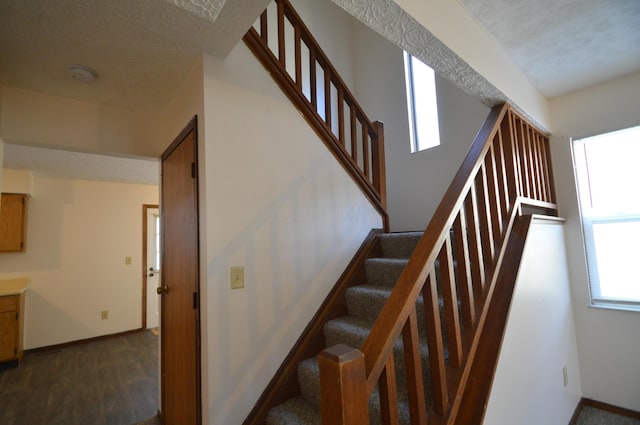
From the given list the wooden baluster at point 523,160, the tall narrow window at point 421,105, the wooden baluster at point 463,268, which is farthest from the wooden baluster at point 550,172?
the wooden baluster at point 463,268

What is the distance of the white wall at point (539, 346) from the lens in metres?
1.34

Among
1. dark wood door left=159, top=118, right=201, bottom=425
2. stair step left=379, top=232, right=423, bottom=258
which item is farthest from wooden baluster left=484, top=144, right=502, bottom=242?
dark wood door left=159, top=118, right=201, bottom=425

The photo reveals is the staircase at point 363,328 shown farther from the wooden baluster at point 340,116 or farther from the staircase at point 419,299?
the wooden baluster at point 340,116

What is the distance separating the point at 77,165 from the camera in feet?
12.2

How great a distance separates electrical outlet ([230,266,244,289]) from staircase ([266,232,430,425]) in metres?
0.64

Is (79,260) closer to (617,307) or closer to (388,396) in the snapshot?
(388,396)

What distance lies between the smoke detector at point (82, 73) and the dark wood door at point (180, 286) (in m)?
0.57

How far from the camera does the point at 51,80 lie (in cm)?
180

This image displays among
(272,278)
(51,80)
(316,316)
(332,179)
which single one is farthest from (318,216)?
(51,80)

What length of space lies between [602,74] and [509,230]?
5.17 feet

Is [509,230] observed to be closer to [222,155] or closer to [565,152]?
[565,152]

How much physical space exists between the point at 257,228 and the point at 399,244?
110 cm

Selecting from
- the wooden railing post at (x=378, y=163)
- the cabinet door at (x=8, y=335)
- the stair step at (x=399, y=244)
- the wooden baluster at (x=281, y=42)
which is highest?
the wooden baluster at (x=281, y=42)

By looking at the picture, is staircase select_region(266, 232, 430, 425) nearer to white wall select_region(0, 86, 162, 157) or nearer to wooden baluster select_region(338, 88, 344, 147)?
wooden baluster select_region(338, 88, 344, 147)
